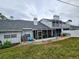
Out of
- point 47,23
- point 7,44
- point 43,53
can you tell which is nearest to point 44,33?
point 47,23

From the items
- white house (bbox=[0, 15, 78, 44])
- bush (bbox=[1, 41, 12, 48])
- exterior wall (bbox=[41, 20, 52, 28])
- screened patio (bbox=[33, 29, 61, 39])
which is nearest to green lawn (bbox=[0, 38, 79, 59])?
bush (bbox=[1, 41, 12, 48])

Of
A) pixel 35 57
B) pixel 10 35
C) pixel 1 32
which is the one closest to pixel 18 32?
pixel 10 35

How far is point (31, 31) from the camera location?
104 ft

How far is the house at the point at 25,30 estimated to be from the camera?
25594 mm

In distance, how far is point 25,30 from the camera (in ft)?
99.5

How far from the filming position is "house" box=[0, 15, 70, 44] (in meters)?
25.6

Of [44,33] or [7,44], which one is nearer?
[7,44]

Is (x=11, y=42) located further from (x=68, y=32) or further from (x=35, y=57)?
(x=68, y=32)

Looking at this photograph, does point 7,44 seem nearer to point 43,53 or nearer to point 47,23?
point 43,53

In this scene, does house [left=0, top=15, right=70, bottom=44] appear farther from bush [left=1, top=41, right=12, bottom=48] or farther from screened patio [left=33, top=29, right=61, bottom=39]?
bush [left=1, top=41, right=12, bottom=48]

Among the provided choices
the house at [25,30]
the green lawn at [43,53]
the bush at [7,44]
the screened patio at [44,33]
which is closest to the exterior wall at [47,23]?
the house at [25,30]

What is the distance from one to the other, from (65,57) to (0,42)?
42.3 feet

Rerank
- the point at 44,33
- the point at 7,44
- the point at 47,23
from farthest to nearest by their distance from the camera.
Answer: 1. the point at 47,23
2. the point at 44,33
3. the point at 7,44

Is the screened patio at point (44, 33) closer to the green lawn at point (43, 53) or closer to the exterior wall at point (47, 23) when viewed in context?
the exterior wall at point (47, 23)
